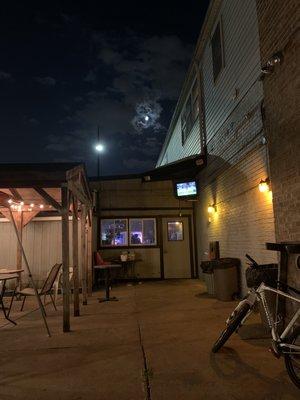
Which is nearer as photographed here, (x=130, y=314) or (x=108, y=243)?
(x=130, y=314)

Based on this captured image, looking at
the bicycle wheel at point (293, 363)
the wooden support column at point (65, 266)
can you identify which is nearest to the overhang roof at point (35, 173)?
the wooden support column at point (65, 266)

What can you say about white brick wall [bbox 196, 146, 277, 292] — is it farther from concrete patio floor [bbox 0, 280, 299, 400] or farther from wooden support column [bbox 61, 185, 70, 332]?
wooden support column [bbox 61, 185, 70, 332]

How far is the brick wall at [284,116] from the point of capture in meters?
5.13

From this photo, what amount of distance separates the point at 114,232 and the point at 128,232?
556 mm

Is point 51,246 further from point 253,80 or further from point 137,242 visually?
point 253,80

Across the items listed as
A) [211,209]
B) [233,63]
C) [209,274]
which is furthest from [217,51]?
[209,274]

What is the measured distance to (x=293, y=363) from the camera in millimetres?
3602

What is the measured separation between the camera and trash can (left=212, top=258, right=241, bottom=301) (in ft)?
28.1

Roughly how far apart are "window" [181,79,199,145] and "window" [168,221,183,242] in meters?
3.62

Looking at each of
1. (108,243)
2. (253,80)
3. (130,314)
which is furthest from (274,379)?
(108,243)

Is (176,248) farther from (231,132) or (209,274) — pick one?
(231,132)

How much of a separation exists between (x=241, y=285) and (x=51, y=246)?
6.76m

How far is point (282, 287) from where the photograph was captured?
4184 mm

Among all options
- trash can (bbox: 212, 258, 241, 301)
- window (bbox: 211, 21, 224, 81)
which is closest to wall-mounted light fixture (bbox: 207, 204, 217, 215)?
trash can (bbox: 212, 258, 241, 301)
